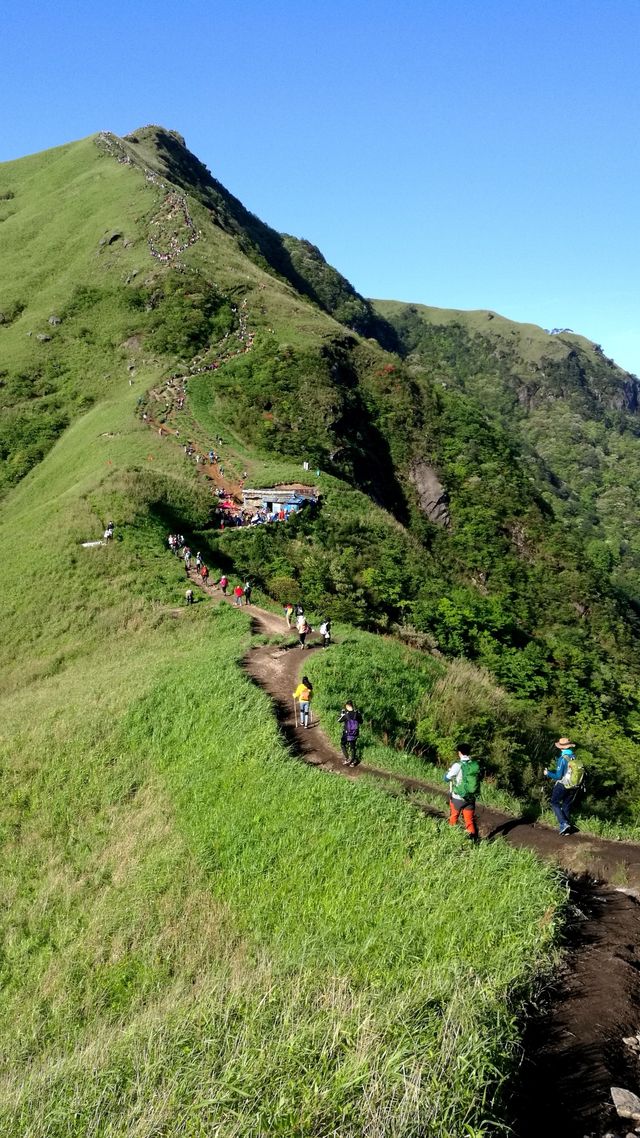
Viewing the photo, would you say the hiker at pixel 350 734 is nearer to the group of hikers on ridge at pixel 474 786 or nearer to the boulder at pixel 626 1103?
the group of hikers on ridge at pixel 474 786

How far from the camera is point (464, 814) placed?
10.5 metres

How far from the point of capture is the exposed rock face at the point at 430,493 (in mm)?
53000

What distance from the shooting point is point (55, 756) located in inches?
639

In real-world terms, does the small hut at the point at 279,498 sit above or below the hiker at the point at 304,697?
above

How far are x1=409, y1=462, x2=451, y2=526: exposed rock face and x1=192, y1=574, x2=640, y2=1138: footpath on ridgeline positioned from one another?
41.4 meters

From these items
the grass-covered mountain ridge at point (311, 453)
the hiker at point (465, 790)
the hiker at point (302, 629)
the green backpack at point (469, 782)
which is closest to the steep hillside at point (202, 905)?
the hiker at point (465, 790)

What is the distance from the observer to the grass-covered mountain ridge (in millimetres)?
28312

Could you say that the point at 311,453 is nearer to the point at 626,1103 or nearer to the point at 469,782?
the point at 469,782

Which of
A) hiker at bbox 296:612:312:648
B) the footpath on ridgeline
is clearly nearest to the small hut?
hiker at bbox 296:612:312:648

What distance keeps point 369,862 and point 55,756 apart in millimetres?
9546

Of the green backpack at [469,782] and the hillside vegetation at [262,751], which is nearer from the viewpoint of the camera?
the hillside vegetation at [262,751]

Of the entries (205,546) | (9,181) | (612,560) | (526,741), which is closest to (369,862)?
(526,741)

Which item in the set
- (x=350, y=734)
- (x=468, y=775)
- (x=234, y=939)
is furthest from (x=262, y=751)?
(x=468, y=775)

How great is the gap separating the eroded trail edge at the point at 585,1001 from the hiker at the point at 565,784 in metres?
0.33
